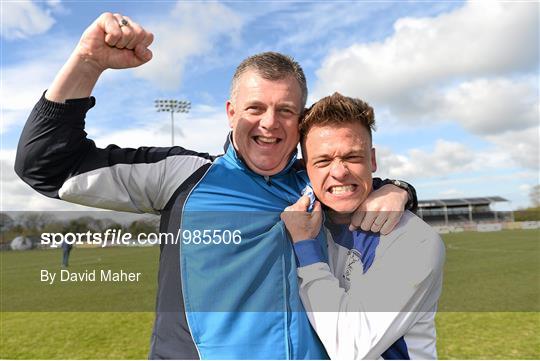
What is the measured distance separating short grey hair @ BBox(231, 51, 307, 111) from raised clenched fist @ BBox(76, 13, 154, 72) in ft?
1.70

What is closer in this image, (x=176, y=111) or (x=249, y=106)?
(x=249, y=106)

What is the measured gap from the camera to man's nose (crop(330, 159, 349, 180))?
204 centimetres

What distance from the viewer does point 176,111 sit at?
3669 centimetres

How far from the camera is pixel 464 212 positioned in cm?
A: 5934

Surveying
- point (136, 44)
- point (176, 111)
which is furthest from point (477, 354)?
point (176, 111)

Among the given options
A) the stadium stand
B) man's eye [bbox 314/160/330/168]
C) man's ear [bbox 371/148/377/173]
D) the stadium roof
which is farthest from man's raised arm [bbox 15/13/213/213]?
the stadium roof

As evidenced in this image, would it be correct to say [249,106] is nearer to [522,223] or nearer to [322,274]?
[322,274]

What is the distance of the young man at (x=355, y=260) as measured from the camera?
1.84 meters

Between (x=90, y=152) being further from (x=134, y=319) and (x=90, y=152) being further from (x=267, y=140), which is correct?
(x=134, y=319)

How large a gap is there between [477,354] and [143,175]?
6761 mm

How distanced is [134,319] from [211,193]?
8.69 meters

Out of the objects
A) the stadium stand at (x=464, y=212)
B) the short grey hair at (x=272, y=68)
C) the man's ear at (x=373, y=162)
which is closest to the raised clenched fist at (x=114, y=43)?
the short grey hair at (x=272, y=68)

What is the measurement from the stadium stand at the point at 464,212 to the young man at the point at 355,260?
56660 millimetres

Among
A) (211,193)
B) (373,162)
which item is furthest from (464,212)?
(211,193)
